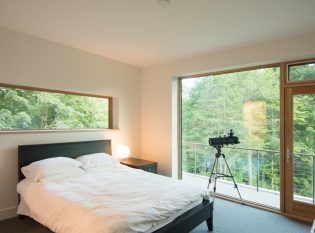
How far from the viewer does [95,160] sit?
11.6 feet

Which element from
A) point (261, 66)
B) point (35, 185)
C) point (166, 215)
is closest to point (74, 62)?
point (35, 185)

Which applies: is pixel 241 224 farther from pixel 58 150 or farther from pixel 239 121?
pixel 58 150

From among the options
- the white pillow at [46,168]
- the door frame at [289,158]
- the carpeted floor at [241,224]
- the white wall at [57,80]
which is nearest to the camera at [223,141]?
the door frame at [289,158]

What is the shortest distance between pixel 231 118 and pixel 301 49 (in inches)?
63.5

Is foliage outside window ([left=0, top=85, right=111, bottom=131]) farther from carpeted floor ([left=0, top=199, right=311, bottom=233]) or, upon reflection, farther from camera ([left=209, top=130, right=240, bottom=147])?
camera ([left=209, top=130, right=240, bottom=147])

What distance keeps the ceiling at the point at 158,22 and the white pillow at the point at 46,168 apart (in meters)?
1.79

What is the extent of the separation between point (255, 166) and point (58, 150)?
3.45 m

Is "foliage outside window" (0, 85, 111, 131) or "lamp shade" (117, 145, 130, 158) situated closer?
"foliage outside window" (0, 85, 111, 131)

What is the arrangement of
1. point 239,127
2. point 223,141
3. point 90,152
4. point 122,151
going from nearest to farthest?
point 223,141, point 90,152, point 239,127, point 122,151

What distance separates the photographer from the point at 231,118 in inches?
164

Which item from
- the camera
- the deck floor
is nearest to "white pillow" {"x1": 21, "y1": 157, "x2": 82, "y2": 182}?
the camera

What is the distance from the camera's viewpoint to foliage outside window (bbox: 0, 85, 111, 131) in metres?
3.10

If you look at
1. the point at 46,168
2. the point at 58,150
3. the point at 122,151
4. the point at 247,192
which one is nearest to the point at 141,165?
the point at 122,151

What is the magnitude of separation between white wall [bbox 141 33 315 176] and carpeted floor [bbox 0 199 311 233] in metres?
1.56
